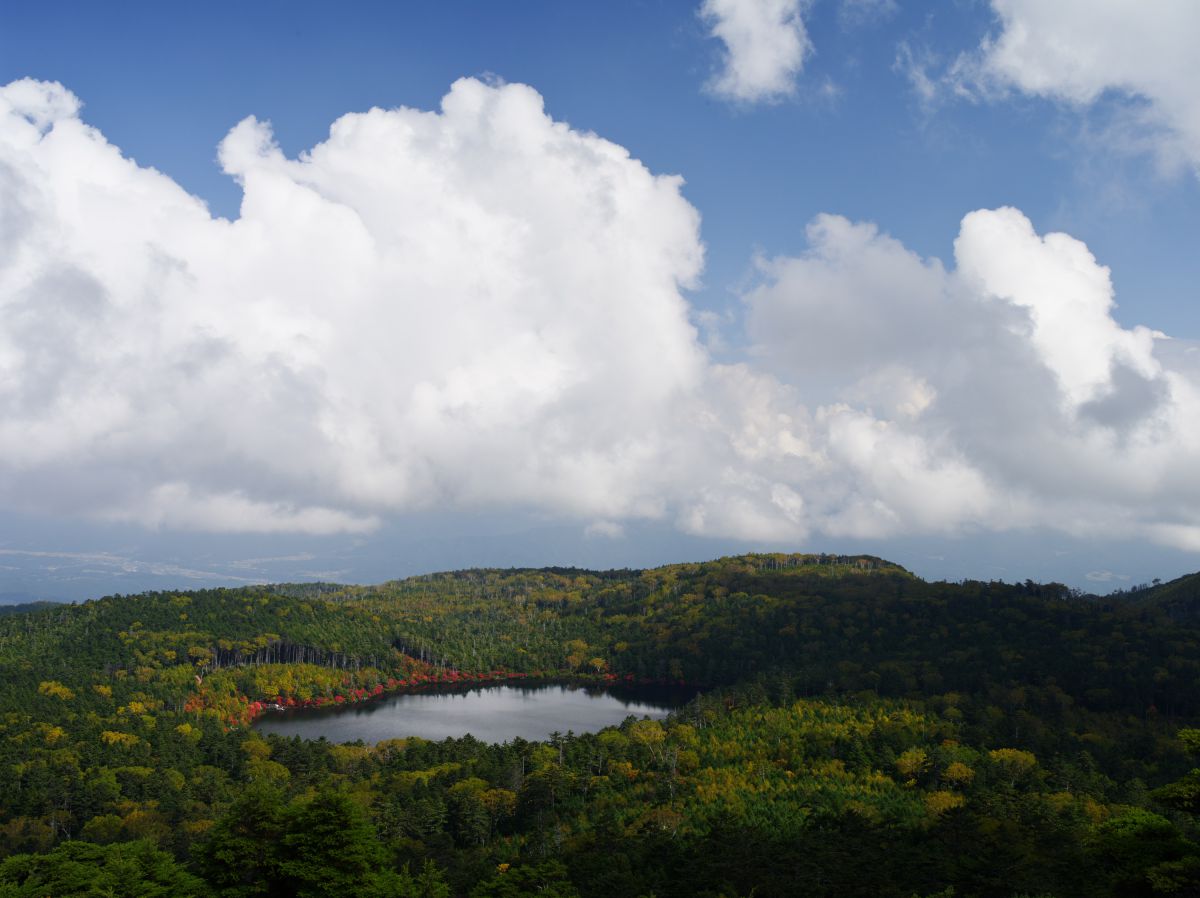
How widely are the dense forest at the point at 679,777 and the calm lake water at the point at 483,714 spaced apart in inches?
502

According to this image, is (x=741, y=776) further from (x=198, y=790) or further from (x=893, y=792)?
(x=198, y=790)

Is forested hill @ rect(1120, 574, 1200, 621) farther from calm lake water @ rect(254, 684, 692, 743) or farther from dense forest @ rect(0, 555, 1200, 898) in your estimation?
calm lake water @ rect(254, 684, 692, 743)

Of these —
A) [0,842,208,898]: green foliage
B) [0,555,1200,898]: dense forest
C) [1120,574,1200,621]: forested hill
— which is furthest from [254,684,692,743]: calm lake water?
[1120,574,1200,621]: forested hill

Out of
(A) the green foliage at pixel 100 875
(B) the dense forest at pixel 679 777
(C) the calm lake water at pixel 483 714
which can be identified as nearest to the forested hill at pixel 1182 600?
(B) the dense forest at pixel 679 777

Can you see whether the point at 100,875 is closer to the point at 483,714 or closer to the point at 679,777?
the point at 679,777

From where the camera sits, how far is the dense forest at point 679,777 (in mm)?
39750

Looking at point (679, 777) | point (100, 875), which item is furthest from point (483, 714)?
point (100, 875)

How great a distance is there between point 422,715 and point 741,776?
94.9 metres

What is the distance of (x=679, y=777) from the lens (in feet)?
275

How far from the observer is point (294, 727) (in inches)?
5748

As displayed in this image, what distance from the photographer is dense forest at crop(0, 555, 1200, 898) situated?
3975 cm

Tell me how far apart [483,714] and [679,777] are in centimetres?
8487

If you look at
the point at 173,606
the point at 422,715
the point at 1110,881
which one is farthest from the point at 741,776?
the point at 173,606

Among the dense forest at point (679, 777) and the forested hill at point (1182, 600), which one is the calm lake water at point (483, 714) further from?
the forested hill at point (1182, 600)
